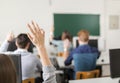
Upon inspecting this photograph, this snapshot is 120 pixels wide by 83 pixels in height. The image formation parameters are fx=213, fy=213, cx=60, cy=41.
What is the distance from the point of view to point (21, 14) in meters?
6.58

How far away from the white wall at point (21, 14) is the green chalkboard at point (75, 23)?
0.31 metres

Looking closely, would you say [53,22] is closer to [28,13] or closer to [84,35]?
[28,13]

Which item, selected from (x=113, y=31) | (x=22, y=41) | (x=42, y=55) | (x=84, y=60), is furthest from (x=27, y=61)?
(x=113, y=31)

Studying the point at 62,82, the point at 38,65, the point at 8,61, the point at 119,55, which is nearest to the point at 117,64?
the point at 119,55

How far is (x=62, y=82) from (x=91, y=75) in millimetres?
805

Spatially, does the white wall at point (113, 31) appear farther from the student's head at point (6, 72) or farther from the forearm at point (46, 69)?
the student's head at point (6, 72)

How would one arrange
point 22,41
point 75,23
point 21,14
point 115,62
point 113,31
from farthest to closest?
point 113,31
point 75,23
point 21,14
point 22,41
point 115,62

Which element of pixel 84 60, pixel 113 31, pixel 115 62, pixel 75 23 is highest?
pixel 75 23

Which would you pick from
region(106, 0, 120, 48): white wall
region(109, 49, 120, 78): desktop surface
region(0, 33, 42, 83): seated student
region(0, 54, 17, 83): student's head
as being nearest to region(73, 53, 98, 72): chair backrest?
region(0, 33, 42, 83): seated student

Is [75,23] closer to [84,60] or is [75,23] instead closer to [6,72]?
[84,60]

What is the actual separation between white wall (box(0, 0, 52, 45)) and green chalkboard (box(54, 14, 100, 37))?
0.31 metres

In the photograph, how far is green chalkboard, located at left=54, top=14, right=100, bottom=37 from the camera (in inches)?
271

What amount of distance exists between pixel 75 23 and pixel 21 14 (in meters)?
1.78

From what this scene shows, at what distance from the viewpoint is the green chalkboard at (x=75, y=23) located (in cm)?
688
